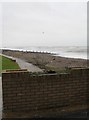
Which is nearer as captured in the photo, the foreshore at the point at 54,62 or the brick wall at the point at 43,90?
the brick wall at the point at 43,90

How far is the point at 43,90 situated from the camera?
6191 mm

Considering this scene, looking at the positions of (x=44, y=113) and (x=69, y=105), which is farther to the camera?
(x=69, y=105)

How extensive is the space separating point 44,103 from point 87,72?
1.34 meters

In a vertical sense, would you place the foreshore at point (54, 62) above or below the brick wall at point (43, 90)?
above

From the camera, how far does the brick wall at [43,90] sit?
6.00m

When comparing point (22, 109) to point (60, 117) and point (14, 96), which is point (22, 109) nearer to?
point (14, 96)

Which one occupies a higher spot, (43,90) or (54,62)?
(54,62)

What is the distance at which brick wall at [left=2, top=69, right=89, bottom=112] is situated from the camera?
600 cm

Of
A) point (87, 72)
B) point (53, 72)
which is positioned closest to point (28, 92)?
Answer: point (53, 72)

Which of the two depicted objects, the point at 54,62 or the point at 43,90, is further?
the point at 54,62

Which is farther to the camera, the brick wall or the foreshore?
the foreshore

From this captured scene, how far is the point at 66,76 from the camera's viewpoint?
638cm

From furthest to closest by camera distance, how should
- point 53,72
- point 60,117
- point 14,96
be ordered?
point 53,72 → point 14,96 → point 60,117

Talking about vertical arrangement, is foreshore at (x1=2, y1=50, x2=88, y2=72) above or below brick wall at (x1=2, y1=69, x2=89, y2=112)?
above
